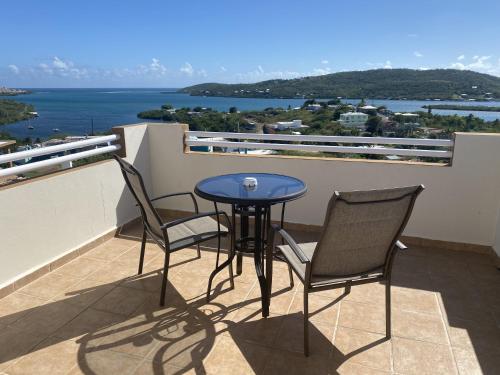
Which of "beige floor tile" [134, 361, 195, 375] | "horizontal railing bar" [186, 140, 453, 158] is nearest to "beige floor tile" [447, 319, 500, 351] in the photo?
"beige floor tile" [134, 361, 195, 375]

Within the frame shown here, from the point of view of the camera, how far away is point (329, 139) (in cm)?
393

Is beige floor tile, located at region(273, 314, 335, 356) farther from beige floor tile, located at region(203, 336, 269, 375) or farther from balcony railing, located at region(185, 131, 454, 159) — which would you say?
balcony railing, located at region(185, 131, 454, 159)

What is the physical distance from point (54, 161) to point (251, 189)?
5.94ft

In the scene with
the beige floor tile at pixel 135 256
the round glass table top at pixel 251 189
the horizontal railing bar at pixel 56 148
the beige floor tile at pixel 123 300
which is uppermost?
the horizontal railing bar at pixel 56 148

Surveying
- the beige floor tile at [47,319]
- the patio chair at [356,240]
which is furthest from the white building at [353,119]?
the beige floor tile at [47,319]

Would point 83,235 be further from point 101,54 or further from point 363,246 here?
point 101,54

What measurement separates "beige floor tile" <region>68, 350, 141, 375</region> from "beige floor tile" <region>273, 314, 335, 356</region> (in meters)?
0.82

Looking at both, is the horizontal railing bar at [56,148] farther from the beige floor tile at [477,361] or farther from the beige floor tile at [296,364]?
the beige floor tile at [477,361]

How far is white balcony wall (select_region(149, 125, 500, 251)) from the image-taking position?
345cm

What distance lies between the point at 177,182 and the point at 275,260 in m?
1.77

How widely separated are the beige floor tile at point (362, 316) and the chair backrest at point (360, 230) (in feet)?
1.53

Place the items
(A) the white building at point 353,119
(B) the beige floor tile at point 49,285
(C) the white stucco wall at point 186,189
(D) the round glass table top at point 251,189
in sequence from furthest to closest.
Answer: (A) the white building at point 353,119 < (C) the white stucco wall at point 186,189 < (B) the beige floor tile at point 49,285 < (D) the round glass table top at point 251,189

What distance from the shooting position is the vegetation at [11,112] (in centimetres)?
849

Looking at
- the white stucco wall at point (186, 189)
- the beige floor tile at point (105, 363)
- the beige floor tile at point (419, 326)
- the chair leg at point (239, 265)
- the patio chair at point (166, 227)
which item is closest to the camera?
the beige floor tile at point (105, 363)
